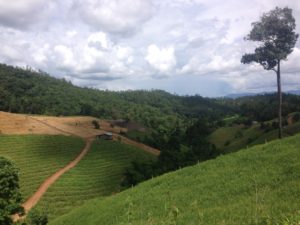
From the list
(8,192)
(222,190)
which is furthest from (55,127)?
(222,190)

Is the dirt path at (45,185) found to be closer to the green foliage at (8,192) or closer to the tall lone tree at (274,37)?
the green foliage at (8,192)

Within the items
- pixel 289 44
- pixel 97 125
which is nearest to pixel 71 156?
pixel 97 125

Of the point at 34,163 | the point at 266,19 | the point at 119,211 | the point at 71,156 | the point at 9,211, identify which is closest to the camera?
the point at 119,211

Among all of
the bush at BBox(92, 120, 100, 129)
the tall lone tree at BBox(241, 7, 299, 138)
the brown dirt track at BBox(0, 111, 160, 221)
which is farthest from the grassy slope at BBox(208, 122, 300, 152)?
the tall lone tree at BBox(241, 7, 299, 138)

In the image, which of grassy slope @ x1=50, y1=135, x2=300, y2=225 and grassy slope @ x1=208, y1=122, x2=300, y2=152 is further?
grassy slope @ x1=208, y1=122, x2=300, y2=152

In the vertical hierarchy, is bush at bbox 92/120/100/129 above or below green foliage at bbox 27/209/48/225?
above

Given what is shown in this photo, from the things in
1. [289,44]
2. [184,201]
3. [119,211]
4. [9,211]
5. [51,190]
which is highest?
[289,44]

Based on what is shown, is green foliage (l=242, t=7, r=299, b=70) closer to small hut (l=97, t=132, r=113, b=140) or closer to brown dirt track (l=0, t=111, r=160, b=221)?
brown dirt track (l=0, t=111, r=160, b=221)

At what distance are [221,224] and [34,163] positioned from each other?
75.8 meters

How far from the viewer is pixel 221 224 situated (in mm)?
10656

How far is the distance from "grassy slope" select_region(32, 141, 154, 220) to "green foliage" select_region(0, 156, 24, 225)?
61.0 ft

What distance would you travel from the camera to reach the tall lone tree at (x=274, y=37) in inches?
1630

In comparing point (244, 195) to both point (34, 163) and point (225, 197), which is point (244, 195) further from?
point (34, 163)

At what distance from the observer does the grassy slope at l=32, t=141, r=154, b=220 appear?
63.7 metres
